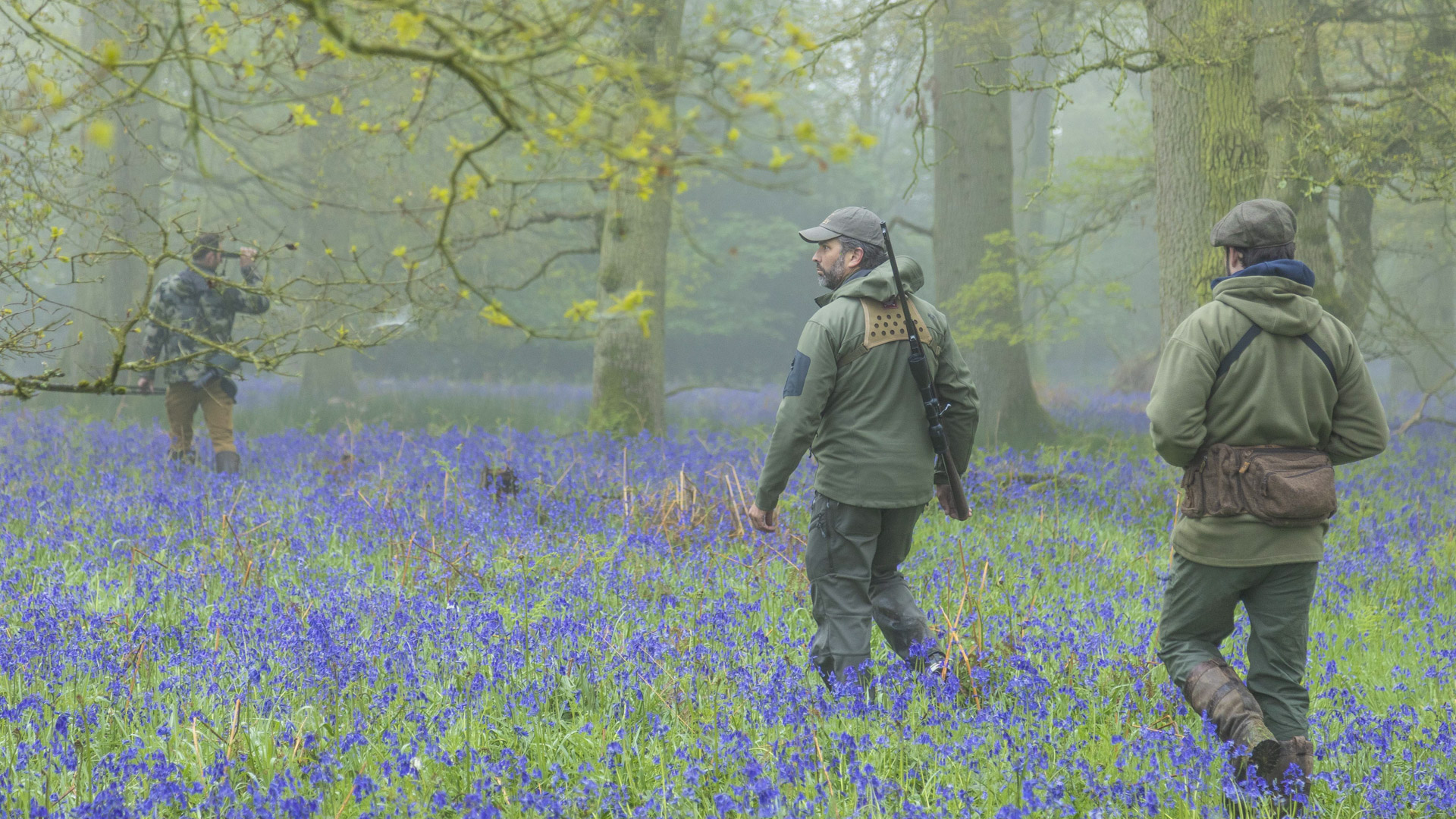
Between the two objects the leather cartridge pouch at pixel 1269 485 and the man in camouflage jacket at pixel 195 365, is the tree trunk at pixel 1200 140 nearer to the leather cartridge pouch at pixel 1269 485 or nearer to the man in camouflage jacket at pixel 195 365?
the leather cartridge pouch at pixel 1269 485

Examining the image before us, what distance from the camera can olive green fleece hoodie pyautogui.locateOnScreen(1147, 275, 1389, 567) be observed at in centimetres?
329

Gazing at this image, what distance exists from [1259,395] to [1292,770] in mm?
1201

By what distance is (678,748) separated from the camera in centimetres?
315

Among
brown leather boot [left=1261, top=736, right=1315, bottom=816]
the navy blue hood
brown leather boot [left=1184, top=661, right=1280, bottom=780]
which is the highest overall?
the navy blue hood

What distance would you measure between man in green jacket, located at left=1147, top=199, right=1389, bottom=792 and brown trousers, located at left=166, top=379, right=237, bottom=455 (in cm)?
799

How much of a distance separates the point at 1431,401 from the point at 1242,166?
2146 cm

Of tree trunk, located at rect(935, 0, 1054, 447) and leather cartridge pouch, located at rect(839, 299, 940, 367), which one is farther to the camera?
tree trunk, located at rect(935, 0, 1054, 447)

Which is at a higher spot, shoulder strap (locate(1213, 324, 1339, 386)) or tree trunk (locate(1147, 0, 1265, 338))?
Result: tree trunk (locate(1147, 0, 1265, 338))

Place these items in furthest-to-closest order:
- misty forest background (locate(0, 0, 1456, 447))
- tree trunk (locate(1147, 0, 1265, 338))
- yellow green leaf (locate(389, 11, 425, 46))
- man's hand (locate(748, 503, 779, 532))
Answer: tree trunk (locate(1147, 0, 1265, 338)), man's hand (locate(748, 503, 779, 532)), misty forest background (locate(0, 0, 1456, 447)), yellow green leaf (locate(389, 11, 425, 46))

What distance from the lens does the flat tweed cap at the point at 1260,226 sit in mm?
3350

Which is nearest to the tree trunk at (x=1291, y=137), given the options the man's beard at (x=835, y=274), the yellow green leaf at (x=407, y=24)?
the man's beard at (x=835, y=274)

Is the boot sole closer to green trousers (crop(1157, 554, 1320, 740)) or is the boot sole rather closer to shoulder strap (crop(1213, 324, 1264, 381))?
green trousers (crop(1157, 554, 1320, 740))

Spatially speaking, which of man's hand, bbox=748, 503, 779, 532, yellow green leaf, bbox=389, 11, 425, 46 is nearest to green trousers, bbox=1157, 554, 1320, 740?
man's hand, bbox=748, 503, 779, 532

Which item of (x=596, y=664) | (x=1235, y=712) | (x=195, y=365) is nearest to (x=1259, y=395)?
(x=1235, y=712)
